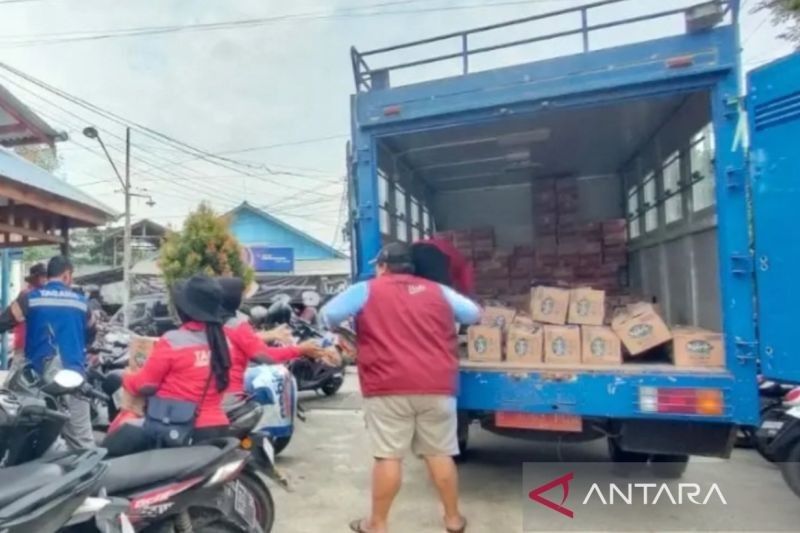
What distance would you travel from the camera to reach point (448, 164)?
19.6 feet

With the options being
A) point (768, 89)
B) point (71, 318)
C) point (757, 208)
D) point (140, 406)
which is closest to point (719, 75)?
point (768, 89)

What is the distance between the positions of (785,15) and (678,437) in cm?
Result: 972

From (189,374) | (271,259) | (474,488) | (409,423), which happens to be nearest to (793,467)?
(474,488)

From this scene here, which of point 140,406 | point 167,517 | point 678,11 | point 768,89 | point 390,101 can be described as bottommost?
point 167,517

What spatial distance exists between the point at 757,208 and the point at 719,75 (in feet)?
2.38

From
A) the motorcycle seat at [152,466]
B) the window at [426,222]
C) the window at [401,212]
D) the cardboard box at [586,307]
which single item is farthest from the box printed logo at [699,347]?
the window at [426,222]

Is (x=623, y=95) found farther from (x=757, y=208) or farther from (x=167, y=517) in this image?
(x=167, y=517)

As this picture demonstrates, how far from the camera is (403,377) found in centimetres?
341

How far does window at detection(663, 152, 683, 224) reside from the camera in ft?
16.7

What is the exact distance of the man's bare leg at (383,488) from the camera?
3439 mm

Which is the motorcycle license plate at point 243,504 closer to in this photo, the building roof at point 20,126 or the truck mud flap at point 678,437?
the truck mud flap at point 678,437

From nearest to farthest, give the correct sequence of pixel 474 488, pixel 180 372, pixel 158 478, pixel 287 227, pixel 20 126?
pixel 158 478 < pixel 180 372 < pixel 474 488 < pixel 20 126 < pixel 287 227

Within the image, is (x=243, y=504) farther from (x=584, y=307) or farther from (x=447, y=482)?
(x=584, y=307)

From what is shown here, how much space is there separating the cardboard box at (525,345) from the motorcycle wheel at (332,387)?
4.99m
